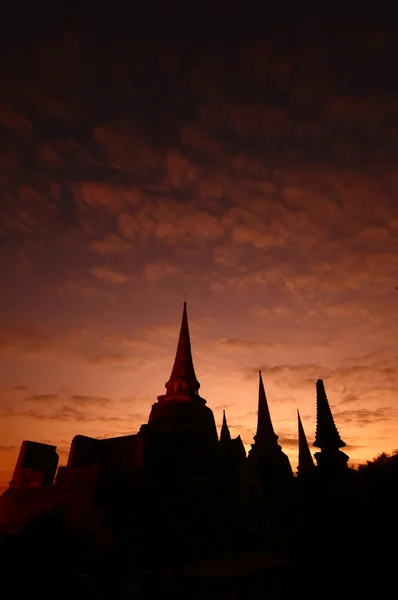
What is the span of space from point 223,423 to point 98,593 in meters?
22.1

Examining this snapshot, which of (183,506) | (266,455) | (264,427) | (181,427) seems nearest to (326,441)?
(183,506)

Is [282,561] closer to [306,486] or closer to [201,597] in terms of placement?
[306,486]

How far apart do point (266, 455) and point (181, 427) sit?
7.19m

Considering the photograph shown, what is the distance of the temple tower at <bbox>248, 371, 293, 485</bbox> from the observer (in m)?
25.1

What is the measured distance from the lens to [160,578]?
12.5 m

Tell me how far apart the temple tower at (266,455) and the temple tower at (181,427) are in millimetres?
3803

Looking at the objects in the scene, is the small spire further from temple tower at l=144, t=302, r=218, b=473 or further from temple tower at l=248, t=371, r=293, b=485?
temple tower at l=248, t=371, r=293, b=485

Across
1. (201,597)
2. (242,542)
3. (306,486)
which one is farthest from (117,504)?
(306,486)

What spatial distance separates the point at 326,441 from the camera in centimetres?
1238

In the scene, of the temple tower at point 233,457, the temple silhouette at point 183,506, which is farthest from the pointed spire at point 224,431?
the temple tower at point 233,457

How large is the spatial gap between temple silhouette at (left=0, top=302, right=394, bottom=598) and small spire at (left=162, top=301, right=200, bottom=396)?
0.10m

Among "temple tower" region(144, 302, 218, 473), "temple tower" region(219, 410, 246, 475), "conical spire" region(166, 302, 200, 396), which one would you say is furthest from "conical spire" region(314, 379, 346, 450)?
"conical spire" region(166, 302, 200, 396)

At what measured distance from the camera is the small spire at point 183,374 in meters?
27.2

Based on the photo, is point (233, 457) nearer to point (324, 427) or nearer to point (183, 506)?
point (183, 506)
